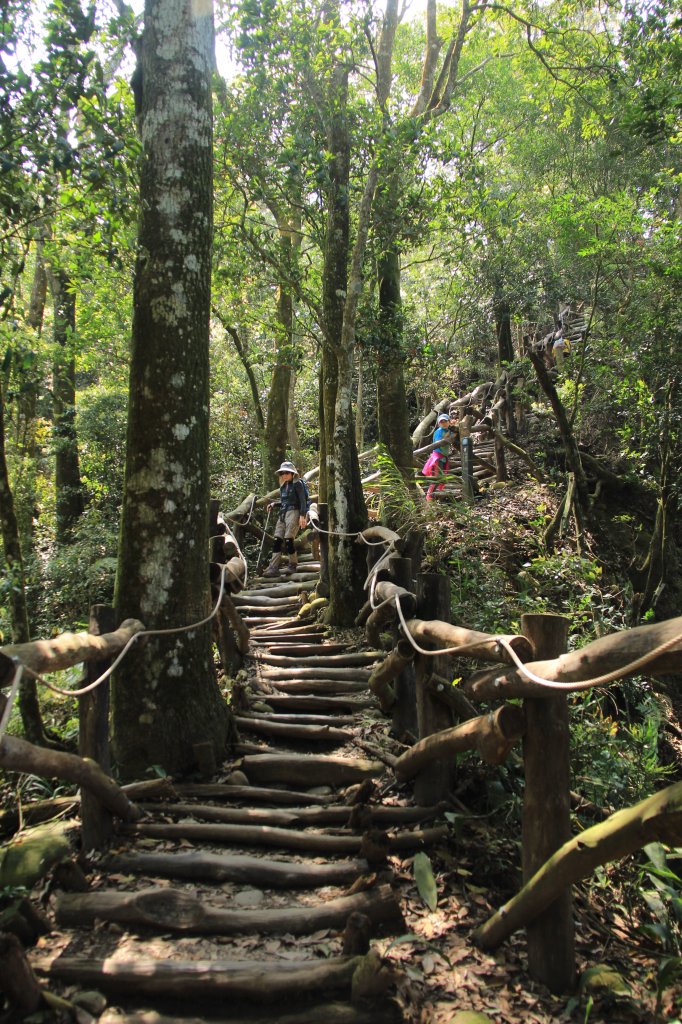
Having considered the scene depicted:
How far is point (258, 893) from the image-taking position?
3232mm

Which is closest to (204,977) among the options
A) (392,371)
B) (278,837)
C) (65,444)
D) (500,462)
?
(278,837)

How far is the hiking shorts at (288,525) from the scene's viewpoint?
32.1 ft

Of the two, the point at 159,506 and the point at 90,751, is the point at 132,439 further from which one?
the point at 90,751

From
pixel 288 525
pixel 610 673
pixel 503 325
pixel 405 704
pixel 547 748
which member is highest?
pixel 503 325

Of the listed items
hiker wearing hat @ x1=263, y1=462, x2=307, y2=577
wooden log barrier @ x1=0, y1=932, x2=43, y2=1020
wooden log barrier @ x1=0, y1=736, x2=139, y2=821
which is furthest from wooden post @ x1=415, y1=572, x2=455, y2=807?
hiker wearing hat @ x1=263, y1=462, x2=307, y2=577

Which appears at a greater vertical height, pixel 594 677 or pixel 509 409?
pixel 509 409

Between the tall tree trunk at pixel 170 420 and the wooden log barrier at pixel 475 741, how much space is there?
1.45m

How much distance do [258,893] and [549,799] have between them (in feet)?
5.26

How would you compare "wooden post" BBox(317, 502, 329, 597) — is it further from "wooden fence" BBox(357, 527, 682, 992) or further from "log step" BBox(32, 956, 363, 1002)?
"log step" BBox(32, 956, 363, 1002)

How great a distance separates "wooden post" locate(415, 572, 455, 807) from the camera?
3932 mm

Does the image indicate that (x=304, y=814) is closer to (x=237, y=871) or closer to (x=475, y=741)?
(x=237, y=871)

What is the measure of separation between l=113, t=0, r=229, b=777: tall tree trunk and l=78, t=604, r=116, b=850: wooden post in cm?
54

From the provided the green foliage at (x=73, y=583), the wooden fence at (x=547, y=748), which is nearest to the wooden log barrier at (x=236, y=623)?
the wooden fence at (x=547, y=748)

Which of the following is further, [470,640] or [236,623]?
[236,623]
